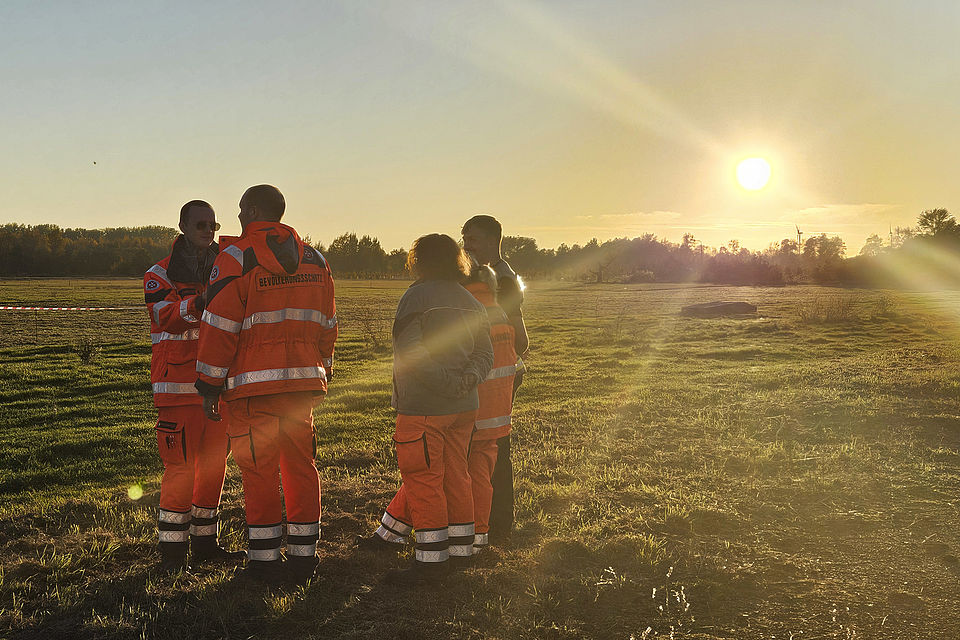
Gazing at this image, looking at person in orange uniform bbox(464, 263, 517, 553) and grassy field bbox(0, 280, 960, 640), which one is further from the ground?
person in orange uniform bbox(464, 263, 517, 553)

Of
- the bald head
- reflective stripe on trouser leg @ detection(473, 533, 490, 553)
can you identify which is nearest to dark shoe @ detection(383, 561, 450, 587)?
Answer: reflective stripe on trouser leg @ detection(473, 533, 490, 553)

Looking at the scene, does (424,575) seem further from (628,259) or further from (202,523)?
(628,259)

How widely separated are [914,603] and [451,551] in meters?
2.60

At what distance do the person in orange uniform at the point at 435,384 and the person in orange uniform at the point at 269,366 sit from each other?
0.51 m

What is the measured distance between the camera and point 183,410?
4203 mm

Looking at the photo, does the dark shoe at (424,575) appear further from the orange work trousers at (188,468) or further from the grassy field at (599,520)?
the orange work trousers at (188,468)

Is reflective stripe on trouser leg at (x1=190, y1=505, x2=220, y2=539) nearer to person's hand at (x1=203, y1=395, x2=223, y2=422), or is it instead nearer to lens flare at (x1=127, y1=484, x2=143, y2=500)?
person's hand at (x1=203, y1=395, x2=223, y2=422)

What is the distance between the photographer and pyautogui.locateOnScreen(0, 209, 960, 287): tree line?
80.1 m

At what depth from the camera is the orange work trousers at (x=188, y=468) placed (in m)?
4.22

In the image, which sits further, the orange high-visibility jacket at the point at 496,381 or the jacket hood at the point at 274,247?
the orange high-visibility jacket at the point at 496,381

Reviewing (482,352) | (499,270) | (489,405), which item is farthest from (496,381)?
(499,270)

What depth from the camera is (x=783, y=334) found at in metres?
22.2

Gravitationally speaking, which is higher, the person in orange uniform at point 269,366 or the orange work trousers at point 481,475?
the person in orange uniform at point 269,366

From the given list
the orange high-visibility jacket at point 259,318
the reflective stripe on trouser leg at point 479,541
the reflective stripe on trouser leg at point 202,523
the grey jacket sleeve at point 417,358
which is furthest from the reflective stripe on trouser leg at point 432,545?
the reflective stripe on trouser leg at point 202,523
